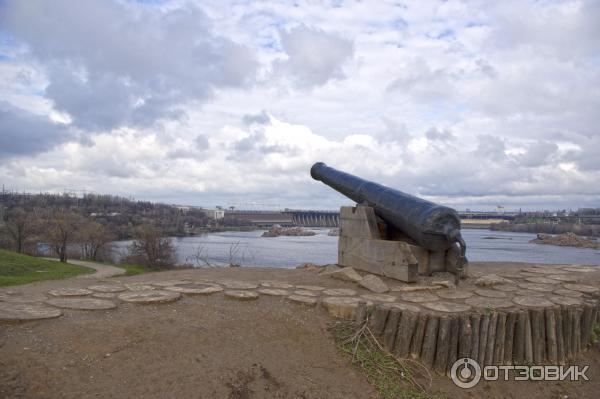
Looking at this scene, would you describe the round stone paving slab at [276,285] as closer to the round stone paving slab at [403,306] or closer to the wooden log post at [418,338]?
the round stone paving slab at [403,306]

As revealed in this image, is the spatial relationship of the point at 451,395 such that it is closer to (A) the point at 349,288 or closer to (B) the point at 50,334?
(A) the point at 349,288

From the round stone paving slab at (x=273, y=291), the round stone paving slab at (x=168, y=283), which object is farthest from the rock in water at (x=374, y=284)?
the round stone paving slab at (x=168, y=283)

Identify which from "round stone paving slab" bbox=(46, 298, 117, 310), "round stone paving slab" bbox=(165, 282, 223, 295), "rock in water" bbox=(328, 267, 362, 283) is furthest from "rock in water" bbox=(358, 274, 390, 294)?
"round stone paving slab" bbox=(46, 298, 117, 310)

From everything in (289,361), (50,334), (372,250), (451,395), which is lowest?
(451,395)

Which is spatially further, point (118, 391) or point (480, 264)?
point (480, 264)

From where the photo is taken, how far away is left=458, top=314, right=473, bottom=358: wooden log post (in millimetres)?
5274

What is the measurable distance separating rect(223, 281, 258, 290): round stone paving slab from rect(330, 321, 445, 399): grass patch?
181 centimetres

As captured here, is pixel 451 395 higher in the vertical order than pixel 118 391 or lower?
lower

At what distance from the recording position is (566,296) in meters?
6.95

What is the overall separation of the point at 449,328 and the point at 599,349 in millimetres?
2652

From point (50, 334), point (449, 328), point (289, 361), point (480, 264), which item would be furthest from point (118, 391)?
point (480, 264)

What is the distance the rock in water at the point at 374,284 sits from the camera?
709cm

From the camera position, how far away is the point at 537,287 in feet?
25.0

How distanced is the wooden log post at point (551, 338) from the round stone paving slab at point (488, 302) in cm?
46
